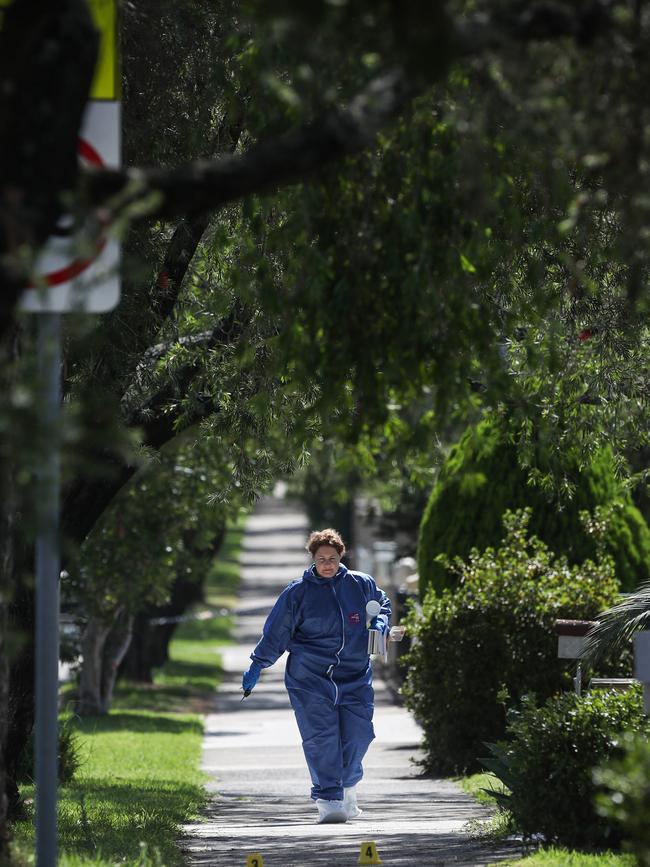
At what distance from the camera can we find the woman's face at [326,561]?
10523 mm

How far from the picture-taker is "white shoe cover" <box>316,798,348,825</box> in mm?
10352

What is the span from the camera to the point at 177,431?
34.8 ft

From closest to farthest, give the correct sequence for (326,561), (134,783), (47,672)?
(47,672)
(326,561)
(134,783)

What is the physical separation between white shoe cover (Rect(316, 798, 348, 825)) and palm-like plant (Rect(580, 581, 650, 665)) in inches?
75.2

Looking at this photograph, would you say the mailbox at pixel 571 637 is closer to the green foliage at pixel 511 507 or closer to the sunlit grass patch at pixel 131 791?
the sunlit grass patch at pixel 131 791

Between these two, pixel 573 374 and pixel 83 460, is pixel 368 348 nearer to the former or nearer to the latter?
pixel 83 460

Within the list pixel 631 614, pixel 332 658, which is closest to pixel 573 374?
pixel 631 614

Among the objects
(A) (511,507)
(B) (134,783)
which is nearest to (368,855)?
(B) (134,783)

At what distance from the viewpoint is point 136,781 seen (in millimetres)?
13992

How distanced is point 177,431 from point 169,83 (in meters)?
2.21

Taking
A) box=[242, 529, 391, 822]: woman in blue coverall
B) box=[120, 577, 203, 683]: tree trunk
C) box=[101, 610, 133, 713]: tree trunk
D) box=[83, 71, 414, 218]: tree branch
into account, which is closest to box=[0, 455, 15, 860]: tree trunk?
box=[83, 71, 414, 218]: tree branch

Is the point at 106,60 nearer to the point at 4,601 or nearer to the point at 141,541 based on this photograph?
the point at 4,601

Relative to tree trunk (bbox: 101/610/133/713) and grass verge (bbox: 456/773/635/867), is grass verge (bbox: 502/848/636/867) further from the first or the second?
tree trunk (bbox: 101/610/133/713)

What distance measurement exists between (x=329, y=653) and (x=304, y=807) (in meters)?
1.54
